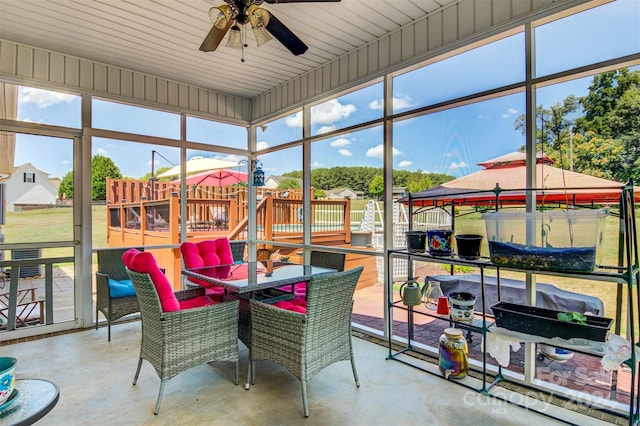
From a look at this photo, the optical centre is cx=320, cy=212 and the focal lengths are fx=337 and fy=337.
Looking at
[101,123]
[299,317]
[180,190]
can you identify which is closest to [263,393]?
[299,317]

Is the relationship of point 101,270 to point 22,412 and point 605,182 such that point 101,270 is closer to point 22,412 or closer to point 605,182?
point 22,412

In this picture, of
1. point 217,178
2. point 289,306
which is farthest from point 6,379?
point 217,178

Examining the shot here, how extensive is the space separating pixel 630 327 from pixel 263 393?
2460 millimetres

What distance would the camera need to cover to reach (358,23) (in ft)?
10.7

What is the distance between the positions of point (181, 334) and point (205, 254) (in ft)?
5.58

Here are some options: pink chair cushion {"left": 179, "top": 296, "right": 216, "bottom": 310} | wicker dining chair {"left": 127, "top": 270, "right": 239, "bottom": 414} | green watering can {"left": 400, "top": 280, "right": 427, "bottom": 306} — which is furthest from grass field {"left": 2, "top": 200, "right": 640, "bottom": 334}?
wicker dining chair {"left": 127, "top": 270, "right": 239, "bottom": 414}

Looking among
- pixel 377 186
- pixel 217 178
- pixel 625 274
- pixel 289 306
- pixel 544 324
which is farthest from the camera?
pixel 217 178

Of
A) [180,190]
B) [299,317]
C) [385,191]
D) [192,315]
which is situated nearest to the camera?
[299,317]

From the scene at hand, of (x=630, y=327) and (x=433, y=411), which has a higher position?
(x=630, y=327)

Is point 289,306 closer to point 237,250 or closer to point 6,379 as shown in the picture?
point 6,379

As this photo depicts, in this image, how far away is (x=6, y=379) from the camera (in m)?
1.40

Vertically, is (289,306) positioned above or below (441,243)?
below

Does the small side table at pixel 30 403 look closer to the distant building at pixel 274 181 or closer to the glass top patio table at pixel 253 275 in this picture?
the glass top patio table at pixel 253 275

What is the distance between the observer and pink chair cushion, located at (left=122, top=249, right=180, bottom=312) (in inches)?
90.5
